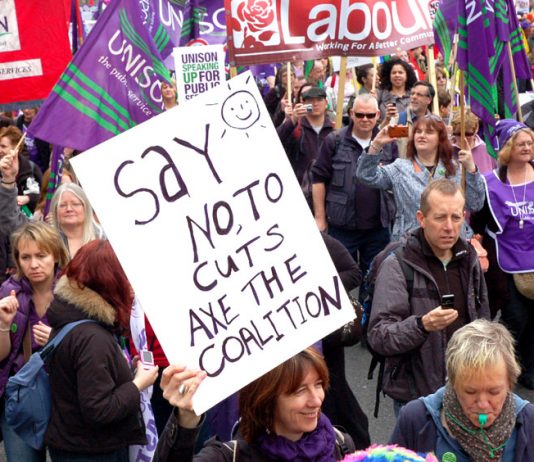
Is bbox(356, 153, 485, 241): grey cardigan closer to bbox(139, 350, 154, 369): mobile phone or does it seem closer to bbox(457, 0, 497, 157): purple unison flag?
bbox(457, 0, 497, 157): purple unison flag

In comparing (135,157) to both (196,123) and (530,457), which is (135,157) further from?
(530,457)

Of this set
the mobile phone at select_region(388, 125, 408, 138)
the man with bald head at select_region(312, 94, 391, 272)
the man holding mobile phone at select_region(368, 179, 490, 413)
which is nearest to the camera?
the man holding mobile phone at select_region(368, 179, 490, 413)

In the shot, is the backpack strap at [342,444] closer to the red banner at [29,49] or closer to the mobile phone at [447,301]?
the mobile phone at [447,301]

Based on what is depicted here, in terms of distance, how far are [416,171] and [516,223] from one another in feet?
2.27

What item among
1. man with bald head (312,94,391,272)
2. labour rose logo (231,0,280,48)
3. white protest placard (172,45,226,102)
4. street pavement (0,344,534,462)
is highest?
labour rose logo (231,0,280,48)

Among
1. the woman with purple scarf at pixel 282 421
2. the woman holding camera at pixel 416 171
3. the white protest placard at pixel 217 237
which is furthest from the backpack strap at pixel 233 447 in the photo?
the woman holding camera at pixel 416 171

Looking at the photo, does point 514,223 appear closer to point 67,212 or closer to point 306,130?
point 67,212

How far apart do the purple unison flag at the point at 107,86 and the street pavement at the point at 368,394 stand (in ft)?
6.36

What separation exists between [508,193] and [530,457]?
3366mm

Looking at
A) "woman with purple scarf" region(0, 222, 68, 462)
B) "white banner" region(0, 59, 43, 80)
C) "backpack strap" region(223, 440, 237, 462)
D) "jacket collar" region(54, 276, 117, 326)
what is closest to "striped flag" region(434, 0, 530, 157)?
"white banner" region(0, 59, 43, 80)

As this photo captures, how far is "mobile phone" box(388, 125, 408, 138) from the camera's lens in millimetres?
6297

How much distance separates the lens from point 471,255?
4195mm

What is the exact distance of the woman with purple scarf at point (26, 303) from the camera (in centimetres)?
421

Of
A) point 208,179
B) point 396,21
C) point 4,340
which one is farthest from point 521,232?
point 208,179
